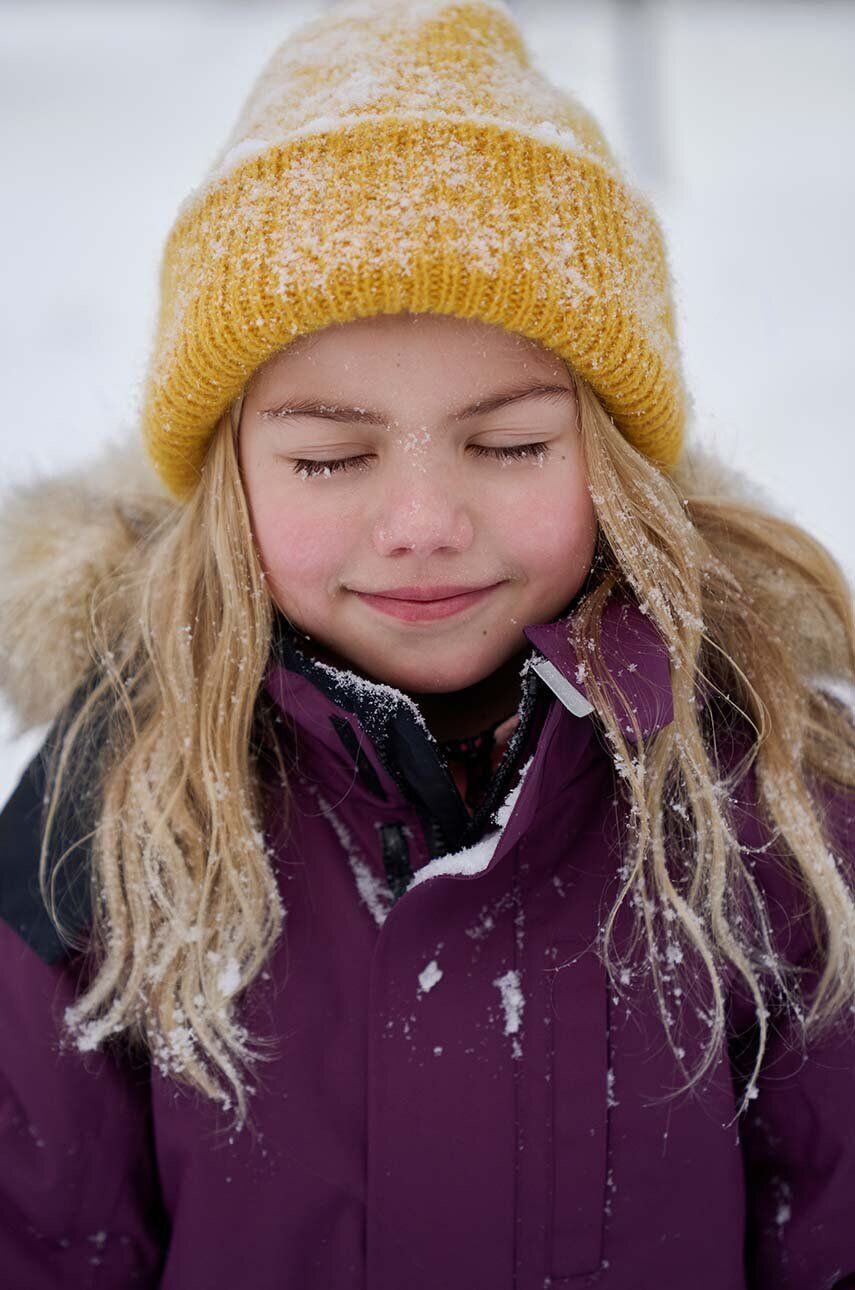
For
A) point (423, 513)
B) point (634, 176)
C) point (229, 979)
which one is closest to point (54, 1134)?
point (229, 979)

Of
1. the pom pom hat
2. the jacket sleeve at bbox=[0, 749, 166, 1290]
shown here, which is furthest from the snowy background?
the jacket sleeve at bbox=[0, 749, 166, 1290]

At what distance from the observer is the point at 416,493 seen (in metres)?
1.15

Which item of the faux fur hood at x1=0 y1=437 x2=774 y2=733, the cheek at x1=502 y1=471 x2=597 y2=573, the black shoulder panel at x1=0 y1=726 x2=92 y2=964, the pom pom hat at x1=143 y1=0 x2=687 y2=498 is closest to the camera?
the pom pom hat at x1=143 y1=0 x2=687 y2=498

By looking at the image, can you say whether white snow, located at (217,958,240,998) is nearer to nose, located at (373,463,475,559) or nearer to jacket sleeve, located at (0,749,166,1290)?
jacket sleeve, located at (0,749,166,1290)

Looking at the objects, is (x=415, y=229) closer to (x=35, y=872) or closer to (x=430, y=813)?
(x=430, y=813)

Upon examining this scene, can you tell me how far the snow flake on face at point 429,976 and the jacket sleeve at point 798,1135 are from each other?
1.37ft

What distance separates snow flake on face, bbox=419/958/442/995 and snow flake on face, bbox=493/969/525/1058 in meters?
0.08

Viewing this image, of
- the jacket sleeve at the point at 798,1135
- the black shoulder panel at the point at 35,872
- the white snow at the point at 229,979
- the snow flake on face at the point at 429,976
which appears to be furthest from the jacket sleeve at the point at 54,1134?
the jacket sleeve at the point at 798,1135

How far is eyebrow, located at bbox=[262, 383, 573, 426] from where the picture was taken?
1.14 metres

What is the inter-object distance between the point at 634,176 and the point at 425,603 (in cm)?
67

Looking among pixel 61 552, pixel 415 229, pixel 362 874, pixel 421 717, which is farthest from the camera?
pixel 61 552

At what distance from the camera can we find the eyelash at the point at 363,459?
1195 mm

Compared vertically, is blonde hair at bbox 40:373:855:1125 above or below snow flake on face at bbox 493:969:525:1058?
above

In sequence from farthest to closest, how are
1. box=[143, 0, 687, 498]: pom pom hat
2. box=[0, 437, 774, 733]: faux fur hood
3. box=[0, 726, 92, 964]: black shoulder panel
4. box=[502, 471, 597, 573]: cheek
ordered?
1. box=[0, 437, 774, 733]: faux fur hood
2. box=[0, 726, 92, 964]: black shoulder panel
3. box=[502, 471, 597, 573]: cheek
4. box=[143, 0, 687, 498]: pom pom hat
